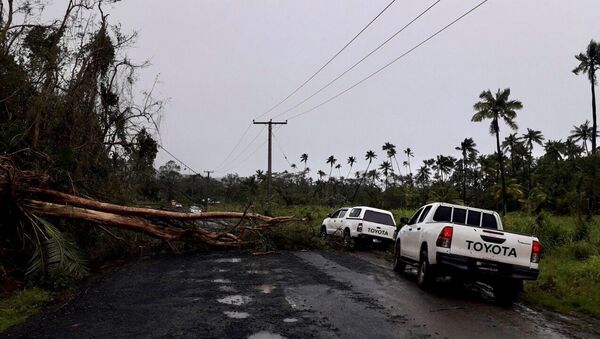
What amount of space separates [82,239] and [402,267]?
877 cm

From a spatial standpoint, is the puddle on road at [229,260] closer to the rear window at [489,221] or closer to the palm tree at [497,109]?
the rear window at [489,221]

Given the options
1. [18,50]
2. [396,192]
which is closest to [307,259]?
[18,50]

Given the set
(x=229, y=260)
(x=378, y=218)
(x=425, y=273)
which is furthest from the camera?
(x=378, y=218)

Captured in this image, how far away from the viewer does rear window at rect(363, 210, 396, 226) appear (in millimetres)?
19344

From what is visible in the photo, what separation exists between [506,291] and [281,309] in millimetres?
4604

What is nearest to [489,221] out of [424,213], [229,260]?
[424,213]

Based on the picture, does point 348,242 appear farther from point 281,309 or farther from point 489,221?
point 281,309

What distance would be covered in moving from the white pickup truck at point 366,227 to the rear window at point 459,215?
7549 mm

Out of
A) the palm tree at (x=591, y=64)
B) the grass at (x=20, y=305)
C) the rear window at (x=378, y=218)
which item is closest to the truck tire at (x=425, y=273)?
the grass at (x=20, y=305)

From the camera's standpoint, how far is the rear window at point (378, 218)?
19.3 m

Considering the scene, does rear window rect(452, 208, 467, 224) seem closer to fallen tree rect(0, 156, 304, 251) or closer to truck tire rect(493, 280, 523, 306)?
truck tire rect(493, 280, 523, 306)

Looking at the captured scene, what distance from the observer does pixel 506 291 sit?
31.9 ft

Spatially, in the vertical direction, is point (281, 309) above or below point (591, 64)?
below

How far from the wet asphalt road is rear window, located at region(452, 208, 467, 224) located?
1.49 m
